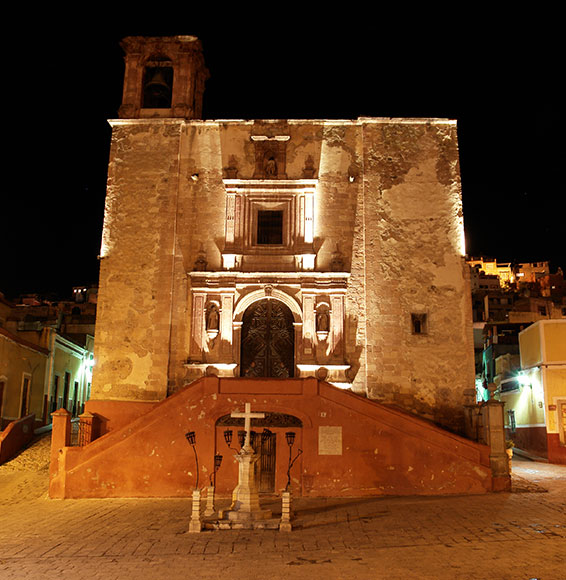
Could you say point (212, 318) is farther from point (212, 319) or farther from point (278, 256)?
point (278, 256)

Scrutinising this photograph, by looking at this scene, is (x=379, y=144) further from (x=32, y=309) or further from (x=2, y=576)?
(x=32, y=309)

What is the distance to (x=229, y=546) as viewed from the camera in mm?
9547

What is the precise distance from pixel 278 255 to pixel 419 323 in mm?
4613

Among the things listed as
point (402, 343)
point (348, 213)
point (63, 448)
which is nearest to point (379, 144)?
point (348, 213)

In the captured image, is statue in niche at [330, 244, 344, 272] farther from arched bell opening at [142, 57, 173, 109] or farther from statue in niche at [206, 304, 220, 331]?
arched bell opening at [142, 57, 173, 109]

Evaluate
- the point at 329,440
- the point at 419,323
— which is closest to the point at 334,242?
the point at 419,323

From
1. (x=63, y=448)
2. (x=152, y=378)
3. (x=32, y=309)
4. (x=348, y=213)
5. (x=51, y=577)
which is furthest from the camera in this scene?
(x=32, y=309)

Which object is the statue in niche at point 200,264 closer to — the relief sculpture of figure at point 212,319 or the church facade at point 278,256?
the church facade at point 278,256

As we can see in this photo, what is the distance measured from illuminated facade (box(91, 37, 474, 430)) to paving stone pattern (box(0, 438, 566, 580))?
499cm

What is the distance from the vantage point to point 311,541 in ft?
32.4

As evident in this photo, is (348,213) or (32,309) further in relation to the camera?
(32,309)

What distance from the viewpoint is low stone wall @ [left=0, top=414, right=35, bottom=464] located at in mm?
17844

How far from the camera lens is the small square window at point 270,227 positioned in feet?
64.5

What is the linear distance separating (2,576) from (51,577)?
649 mm
